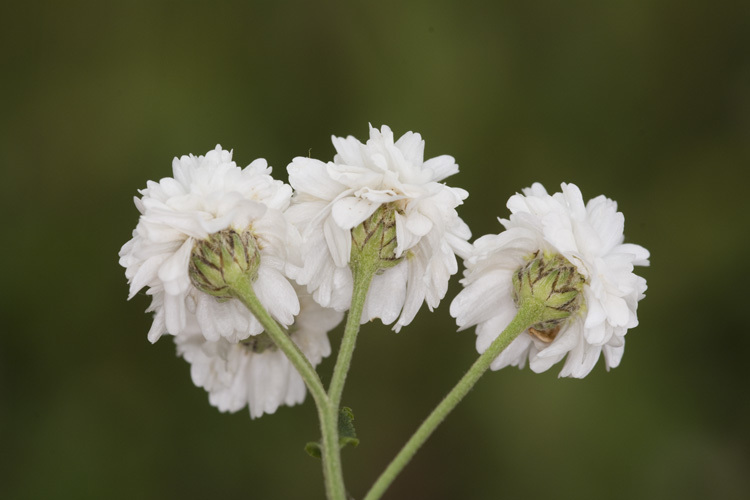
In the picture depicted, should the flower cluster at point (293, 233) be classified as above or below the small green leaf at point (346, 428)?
above

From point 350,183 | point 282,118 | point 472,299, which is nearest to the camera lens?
point 350,183

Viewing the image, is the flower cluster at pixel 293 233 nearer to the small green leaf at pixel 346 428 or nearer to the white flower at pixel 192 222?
the white flower at pixel 192 222

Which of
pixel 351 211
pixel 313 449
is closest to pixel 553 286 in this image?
pixel 351 211

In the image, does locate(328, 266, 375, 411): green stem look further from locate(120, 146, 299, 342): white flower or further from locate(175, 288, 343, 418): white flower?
locate(175, 288, 343, 418): white flower

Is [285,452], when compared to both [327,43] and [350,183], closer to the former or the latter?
[327,43]

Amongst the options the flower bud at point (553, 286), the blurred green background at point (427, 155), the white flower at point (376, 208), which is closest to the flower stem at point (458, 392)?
the flower bud at point (553, 286)
